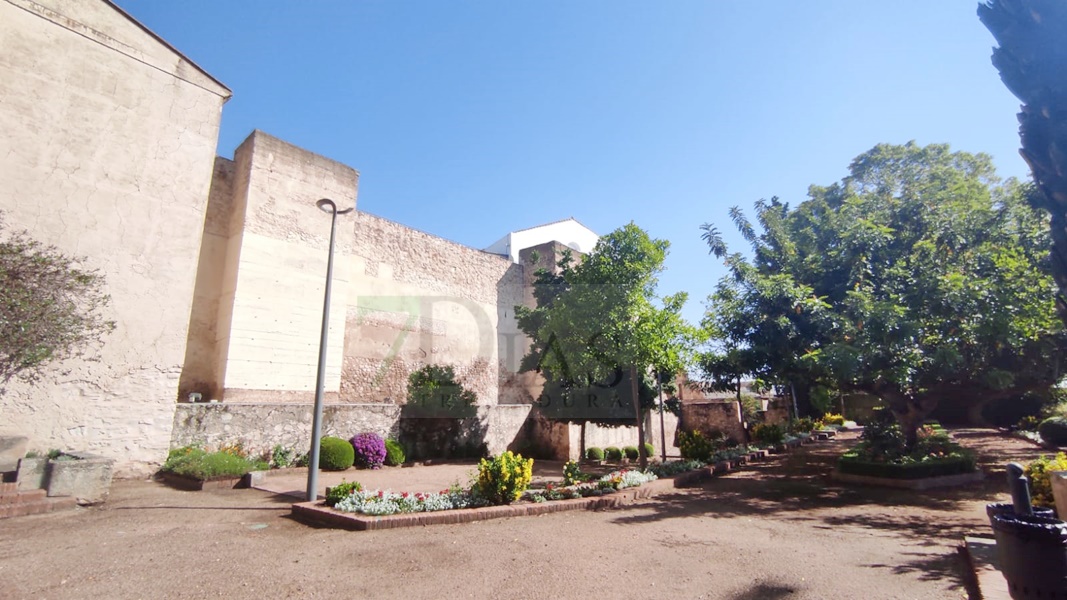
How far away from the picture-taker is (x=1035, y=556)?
3221mm

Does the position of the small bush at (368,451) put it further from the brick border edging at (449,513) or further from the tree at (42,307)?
the tree at (42,307)

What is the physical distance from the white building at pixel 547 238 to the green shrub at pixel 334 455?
48.4 feet

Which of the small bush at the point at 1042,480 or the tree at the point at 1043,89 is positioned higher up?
the tree at the point at 1043,89

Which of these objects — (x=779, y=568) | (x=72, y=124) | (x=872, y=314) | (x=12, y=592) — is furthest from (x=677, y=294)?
(x=72, y=124)

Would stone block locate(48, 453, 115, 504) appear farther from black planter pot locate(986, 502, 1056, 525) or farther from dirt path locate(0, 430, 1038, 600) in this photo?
black planter pot locate(986, 502, 1056, 525)

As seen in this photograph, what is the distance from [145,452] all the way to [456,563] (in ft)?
30.1

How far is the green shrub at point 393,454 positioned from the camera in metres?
14.6

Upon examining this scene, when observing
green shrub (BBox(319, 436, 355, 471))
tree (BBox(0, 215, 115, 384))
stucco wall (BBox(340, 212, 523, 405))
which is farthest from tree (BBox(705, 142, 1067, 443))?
tree (BBox(0, 215, 115, 384))

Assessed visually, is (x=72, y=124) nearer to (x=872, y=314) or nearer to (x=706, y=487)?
(x=706, y=487)

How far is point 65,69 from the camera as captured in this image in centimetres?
1075

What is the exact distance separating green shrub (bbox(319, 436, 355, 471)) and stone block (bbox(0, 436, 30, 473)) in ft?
17.9

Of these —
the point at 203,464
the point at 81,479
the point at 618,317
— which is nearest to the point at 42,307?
the point at 81,479

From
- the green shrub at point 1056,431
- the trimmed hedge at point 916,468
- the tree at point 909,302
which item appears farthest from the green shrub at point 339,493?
the green shrub at point 1056,431

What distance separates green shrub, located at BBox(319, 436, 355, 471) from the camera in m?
13.0
